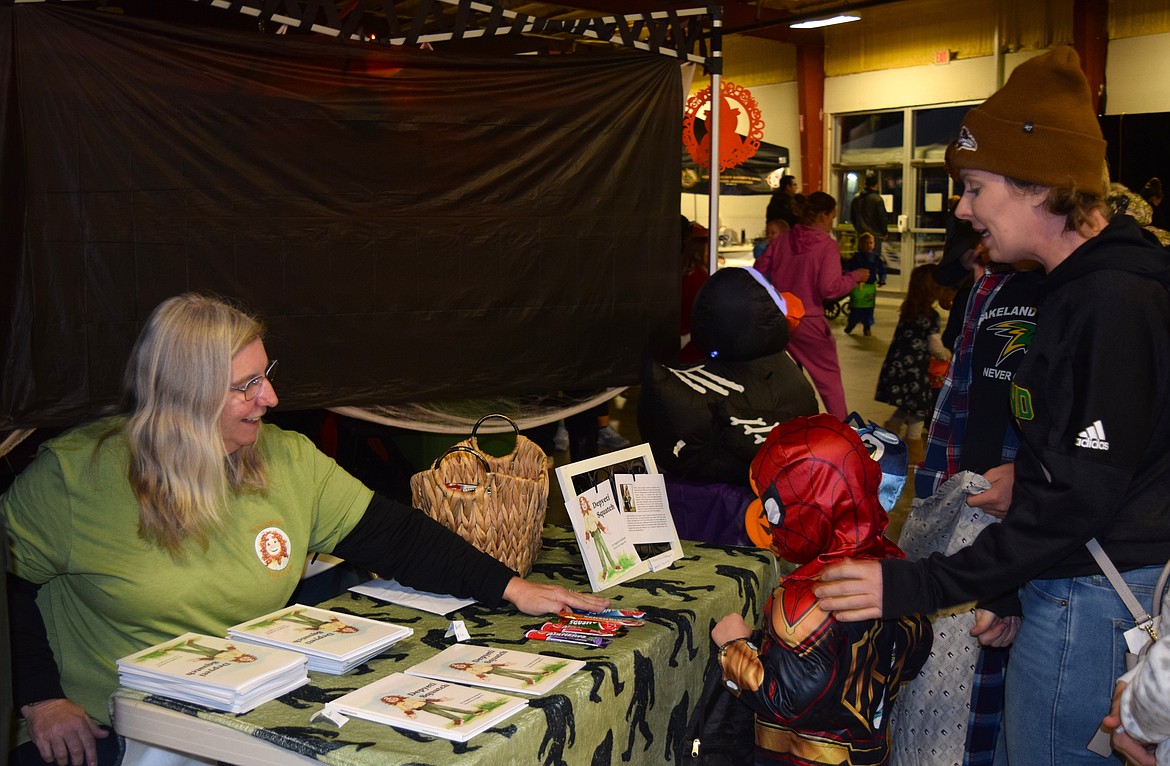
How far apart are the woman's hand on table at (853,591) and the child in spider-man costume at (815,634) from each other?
9 cm

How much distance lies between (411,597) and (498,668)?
44cm

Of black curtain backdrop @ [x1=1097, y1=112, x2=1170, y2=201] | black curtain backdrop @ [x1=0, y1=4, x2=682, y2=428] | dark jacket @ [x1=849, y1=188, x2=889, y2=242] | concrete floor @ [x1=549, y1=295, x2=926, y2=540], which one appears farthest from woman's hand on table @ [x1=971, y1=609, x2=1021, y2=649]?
dark jacket @ [x1=849, y1=188, x2=889, y2=242]

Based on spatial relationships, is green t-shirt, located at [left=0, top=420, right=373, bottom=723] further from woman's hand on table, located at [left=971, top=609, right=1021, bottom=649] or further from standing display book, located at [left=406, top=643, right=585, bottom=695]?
woman's hand on table, located at [left=971, top=609, right=1021, bottom=649]

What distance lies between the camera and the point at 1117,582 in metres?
1.50

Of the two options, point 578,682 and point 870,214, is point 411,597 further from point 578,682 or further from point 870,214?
point 870,214

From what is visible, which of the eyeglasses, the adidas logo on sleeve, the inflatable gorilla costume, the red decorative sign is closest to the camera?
the adidas logo on sleeve

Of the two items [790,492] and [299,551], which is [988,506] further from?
[299,551]

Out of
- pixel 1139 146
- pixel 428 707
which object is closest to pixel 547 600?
pixel 428 707

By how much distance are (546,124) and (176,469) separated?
2.88 m

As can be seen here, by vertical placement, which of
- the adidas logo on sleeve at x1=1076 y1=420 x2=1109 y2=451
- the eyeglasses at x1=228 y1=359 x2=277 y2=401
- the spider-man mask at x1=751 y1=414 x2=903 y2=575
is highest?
the eyeglasses at x1=228 y1=359 x2=277 y2=401

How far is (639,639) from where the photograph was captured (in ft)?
6.15

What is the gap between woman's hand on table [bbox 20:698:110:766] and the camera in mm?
1838

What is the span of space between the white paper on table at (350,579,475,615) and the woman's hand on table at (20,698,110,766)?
0.53 meters

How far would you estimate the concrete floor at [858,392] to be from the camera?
5.53 m
